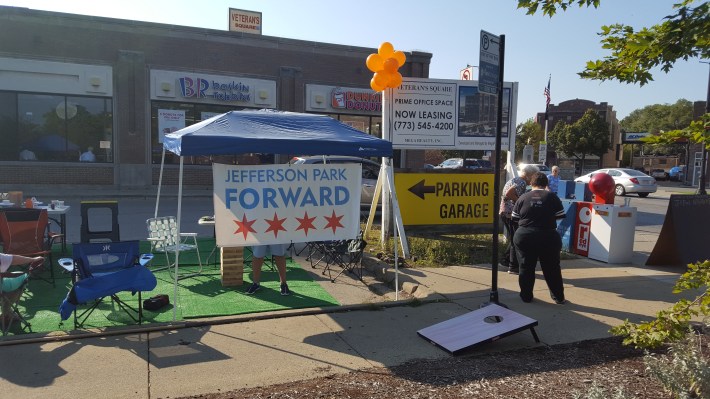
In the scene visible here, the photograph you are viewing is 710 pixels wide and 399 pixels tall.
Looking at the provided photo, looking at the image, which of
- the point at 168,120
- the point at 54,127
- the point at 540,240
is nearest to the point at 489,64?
the point at 540,240

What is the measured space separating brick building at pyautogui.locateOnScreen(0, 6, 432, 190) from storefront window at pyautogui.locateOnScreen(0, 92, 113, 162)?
0.12 ft

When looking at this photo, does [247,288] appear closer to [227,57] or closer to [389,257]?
[389,257]

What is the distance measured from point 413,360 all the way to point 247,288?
10.4ft

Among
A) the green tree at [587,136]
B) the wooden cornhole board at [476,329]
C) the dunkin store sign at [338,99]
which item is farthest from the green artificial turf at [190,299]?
the green tree at [587,136]

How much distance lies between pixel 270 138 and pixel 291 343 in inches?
88.9

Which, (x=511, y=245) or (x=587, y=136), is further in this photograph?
(x=587, y=136)

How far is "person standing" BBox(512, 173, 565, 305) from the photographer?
6.30 metres

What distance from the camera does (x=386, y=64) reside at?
9.08 m

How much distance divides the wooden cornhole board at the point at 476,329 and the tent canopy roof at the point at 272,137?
86.9 inches

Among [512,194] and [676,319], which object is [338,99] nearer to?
[512,194]

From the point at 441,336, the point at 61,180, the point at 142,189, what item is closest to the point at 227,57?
the point at 142,189

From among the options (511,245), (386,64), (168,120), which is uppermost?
(386,64)

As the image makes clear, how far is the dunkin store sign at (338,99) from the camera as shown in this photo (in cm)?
2444

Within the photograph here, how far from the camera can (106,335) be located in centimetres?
519
